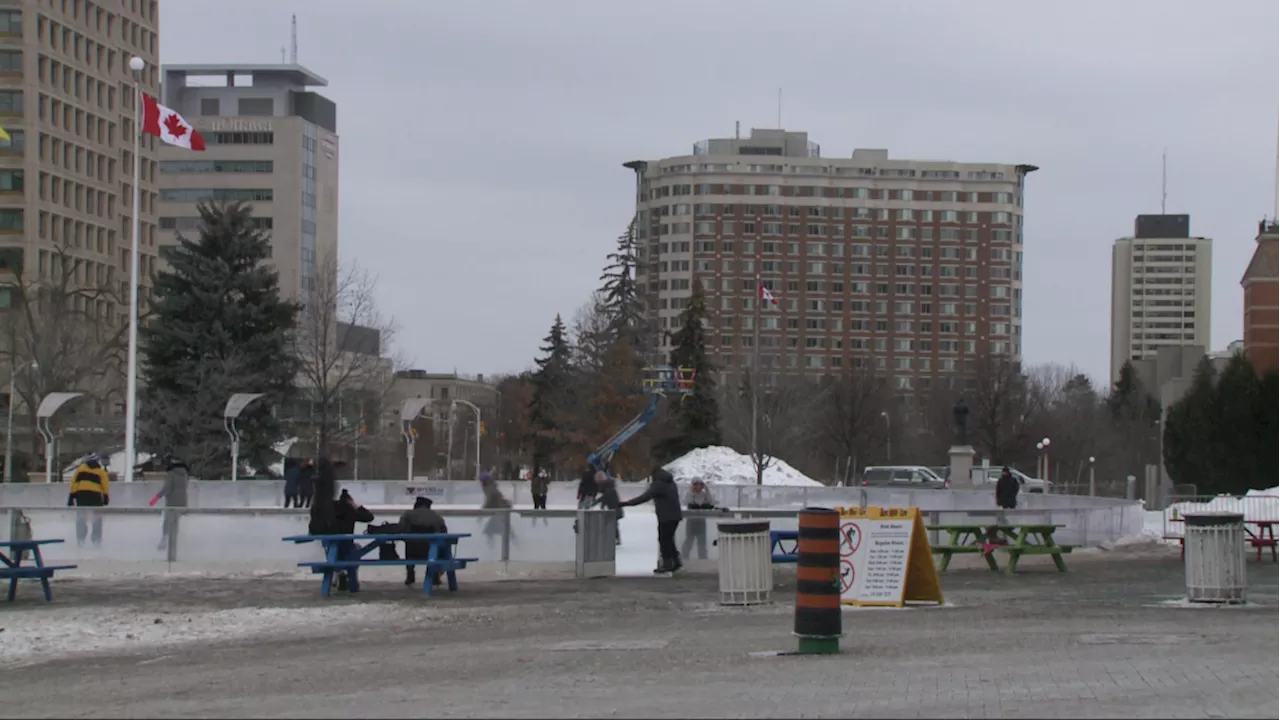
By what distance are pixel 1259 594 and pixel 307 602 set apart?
1200cm

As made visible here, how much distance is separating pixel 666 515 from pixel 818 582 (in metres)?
11.1

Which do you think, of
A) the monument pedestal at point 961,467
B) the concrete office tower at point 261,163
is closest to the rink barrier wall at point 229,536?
the monument pedestal at point 961,467

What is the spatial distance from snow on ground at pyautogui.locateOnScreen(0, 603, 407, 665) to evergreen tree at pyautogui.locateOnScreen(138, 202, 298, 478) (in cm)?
4576

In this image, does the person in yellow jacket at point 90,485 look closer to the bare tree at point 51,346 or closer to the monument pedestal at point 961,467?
the monument pedestal at point 961,467

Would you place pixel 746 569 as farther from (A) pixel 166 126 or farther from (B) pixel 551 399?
(B) pixel 551 399

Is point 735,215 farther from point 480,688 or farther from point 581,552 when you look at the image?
point 480,688

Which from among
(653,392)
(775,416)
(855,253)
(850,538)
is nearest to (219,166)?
(855,253)

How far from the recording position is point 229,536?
25.0 meters

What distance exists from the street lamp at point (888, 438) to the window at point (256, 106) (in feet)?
219

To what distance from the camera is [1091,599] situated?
2125 centimetres

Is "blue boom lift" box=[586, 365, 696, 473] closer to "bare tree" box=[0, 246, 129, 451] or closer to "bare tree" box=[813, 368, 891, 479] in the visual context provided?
"bare tree" box=[813, 368, 891, 479]

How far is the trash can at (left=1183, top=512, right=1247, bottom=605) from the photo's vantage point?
20.1 meters

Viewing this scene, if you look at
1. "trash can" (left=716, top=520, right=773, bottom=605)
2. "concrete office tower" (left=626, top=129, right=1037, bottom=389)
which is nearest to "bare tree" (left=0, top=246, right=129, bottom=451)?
"trash can" (left=716, top=520, right=773, bottom=605)

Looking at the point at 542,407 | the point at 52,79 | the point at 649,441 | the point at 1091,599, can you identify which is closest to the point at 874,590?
the point at 1091,599
